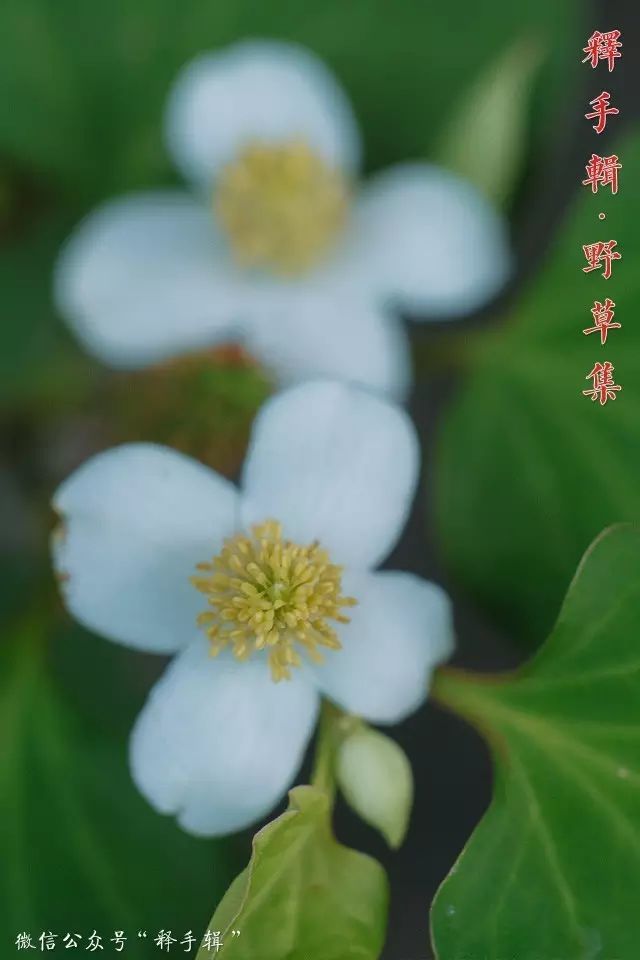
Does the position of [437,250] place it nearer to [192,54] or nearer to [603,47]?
[603,47]

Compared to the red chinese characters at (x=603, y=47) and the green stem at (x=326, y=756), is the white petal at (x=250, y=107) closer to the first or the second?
the red chinese characters at (x=603, y=47)

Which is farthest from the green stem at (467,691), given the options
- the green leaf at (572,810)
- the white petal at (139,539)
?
the white petal at (139,539)

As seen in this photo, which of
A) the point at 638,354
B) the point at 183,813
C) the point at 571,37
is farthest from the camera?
the point at 571,37

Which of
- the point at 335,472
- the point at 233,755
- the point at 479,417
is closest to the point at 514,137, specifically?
the point at 479,417

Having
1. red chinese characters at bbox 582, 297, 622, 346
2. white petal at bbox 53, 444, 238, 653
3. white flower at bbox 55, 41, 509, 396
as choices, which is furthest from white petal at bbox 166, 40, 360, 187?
white petal at bbox 53, 444, 238, 653

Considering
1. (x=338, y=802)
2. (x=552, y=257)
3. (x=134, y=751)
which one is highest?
(x=552, y=257)

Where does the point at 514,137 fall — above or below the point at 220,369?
above

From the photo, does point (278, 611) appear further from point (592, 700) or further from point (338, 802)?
point (338, 802)
